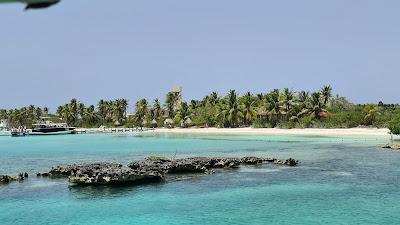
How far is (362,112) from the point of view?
345 ft

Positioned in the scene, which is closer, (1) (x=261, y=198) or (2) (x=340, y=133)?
(1) (x=261, y=198)

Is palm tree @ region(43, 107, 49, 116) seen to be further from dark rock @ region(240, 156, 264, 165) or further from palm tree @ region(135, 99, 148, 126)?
dark rock @ region(240, 156, 264, 165)

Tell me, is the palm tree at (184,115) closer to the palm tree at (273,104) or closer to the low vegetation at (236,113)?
the low vegetation at (236,113)

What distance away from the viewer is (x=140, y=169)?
131 ft

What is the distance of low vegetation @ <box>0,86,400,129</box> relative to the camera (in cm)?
10644

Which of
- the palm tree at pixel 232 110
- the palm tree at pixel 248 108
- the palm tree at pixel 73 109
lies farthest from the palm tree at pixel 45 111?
the palm tree at pixel 248 108

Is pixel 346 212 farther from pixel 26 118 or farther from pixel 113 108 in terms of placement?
pixel 26 118

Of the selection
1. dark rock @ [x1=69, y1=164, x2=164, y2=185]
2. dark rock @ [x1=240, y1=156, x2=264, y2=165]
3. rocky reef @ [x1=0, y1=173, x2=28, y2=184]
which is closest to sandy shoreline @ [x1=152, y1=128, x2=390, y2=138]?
dark rock @ [x1=240, y1=156, x2=264, y2=165]

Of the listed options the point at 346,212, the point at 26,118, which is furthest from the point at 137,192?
the point at 26,118

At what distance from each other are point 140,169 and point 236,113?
8100 centimetres

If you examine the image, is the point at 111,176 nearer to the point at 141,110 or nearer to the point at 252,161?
the point at 252,161

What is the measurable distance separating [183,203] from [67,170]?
663 inches

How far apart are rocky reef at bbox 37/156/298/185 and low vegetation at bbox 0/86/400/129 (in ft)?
112

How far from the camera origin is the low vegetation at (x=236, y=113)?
10644 centimetres
